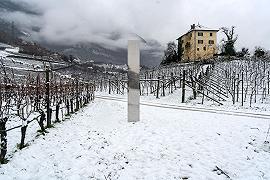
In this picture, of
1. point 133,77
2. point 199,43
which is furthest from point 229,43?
point 133,77

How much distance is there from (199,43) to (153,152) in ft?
240

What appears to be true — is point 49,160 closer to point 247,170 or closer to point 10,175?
point 10,175

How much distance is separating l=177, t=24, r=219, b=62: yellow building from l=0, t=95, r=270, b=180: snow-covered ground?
219 ft

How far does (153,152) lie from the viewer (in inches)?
360

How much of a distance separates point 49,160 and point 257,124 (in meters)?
8.39

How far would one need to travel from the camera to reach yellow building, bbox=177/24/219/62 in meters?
77.9

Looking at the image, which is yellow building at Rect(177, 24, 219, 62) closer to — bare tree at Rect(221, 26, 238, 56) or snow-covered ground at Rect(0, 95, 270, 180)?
bare tree at Rect(221, 26, 238, 56)

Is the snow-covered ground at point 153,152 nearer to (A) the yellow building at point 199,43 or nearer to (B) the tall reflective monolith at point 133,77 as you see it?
(B) the tall reflective monolith at point 133,77

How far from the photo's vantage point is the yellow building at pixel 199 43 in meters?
77.9

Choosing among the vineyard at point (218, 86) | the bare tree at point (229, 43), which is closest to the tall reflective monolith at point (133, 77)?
the vineyard at point (218, 86)

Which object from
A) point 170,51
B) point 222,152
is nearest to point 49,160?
point 222,152

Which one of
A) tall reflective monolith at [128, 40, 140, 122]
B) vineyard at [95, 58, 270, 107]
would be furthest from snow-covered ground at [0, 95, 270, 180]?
vineyard at [95, 58, 270, 107]

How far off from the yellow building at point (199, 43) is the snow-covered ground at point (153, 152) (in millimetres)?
66876

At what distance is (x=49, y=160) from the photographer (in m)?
9.49
